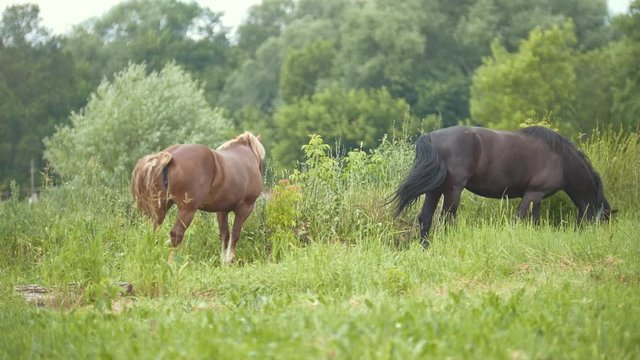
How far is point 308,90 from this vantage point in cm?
5469

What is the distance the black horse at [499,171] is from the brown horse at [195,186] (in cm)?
195

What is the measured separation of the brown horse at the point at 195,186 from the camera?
1058 cm

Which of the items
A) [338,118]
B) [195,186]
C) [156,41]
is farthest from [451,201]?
[156,41]

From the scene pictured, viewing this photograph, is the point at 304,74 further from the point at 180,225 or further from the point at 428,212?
the point at 180,225

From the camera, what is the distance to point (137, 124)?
121 feet

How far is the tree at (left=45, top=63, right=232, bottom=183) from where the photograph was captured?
3662cm

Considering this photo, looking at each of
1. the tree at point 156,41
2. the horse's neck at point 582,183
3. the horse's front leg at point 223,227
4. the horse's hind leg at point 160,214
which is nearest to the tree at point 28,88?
the tree at point 156,41

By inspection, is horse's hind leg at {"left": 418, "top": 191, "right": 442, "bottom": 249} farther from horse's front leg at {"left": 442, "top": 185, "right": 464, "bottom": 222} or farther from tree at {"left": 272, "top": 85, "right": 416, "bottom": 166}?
tree at {"left": 272, "top": 85, "right": 416, "bottom": 166}

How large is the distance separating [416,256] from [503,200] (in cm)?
411

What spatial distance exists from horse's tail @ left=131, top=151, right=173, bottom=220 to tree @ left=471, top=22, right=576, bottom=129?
27243 millimetres

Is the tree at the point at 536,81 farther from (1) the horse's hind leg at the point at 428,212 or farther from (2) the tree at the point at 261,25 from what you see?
(2) the tree at the point at 261,25

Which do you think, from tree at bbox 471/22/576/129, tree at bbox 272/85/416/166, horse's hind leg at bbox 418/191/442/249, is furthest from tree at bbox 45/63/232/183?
horse's hind leg at bbox 418/191/442/249

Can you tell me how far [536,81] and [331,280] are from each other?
30531mm

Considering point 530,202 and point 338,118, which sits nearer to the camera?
point 530,202
